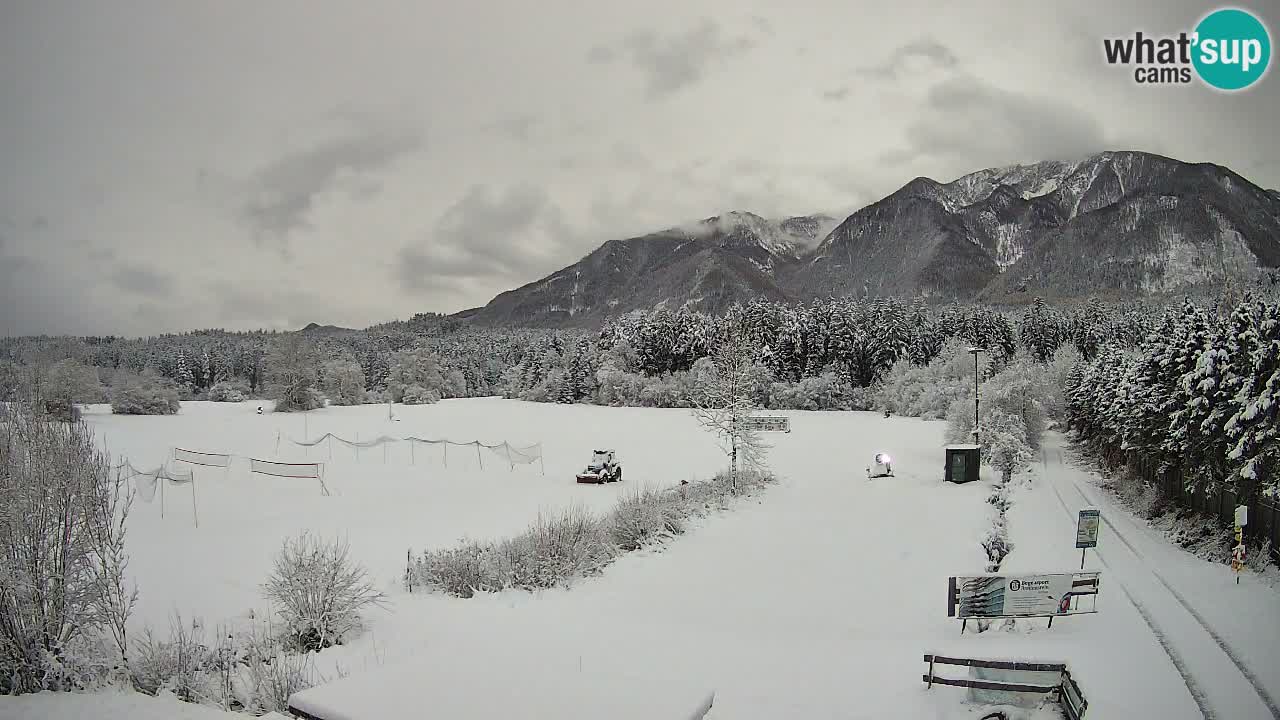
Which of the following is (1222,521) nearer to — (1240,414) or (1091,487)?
(1240,414)

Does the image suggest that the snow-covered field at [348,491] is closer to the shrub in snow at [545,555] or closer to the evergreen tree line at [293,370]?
the shrub in snow at [545,555]

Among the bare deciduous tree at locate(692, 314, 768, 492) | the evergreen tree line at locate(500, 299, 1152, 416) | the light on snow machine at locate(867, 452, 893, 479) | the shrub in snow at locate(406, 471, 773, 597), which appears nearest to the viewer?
the shrub in snow at locate(406, 471, 773, 597)

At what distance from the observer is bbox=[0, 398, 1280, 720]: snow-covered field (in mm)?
7793

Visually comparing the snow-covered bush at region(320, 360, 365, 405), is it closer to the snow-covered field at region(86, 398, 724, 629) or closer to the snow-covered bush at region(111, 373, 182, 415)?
the snow-covered bush at region(111, 373, 182, 415)

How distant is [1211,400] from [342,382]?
8655cm

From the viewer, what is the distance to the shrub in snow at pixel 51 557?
24.9ft

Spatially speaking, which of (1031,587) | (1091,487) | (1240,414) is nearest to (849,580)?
(1031,587)

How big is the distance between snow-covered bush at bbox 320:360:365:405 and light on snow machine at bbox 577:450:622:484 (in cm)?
6276

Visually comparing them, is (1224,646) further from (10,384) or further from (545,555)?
Answer: (10,384)

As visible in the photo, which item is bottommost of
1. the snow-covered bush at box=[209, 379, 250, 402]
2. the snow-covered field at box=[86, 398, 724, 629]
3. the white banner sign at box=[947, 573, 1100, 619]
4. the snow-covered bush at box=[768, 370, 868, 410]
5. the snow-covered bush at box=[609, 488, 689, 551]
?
the snow-covered field at box=[86, 398, 724, 629]

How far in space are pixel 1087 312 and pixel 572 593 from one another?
115386 millimetres

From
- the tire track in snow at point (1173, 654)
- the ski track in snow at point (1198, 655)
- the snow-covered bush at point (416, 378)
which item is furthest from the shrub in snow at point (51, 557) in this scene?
the snow-covered bush at point (416, 378)

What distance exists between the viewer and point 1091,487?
27.6 meters

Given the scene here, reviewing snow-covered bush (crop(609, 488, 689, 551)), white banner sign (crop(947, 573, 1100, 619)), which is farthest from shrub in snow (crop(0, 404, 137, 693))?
white banner sign (crop(947, 573, 1100, 619))
